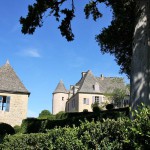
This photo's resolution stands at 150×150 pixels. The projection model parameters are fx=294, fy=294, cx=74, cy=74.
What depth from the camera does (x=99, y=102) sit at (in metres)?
60.8

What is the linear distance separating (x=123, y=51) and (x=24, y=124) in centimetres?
1502

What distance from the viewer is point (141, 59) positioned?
9.91 metres

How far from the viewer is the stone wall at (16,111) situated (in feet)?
118

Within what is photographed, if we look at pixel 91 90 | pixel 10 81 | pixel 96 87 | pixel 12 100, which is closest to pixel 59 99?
pixel 91 90

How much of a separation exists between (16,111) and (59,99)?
3775cm

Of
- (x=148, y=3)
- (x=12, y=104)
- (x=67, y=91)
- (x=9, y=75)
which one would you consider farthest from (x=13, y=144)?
(x=67, y=91)

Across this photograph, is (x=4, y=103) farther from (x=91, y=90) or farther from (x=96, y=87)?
(x=96, y=87)

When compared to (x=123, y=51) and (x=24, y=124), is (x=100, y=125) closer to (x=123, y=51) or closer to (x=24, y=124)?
(x=123, y=51)

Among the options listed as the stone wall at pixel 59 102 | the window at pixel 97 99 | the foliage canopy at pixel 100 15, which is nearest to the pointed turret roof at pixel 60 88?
the stone wall at pixel 59 102

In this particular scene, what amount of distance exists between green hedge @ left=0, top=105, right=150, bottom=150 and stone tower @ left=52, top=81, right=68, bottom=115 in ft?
213

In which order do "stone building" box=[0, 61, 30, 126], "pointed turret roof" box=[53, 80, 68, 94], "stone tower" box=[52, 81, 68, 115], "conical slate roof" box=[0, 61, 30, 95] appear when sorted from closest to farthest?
1. "stone building" box=[0, 61, 30, 126]
2. "conical slate roof" box=[0, 61, 30, 95]
3. "stone tower" box=[52, 81, 68, 115]
4. "pointed turret roof" box=[53, 80, 68, 94]

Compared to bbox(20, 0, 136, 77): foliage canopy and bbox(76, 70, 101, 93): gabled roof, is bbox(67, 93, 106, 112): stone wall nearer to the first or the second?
bbox(76, 70, 101, 93): gabled roof

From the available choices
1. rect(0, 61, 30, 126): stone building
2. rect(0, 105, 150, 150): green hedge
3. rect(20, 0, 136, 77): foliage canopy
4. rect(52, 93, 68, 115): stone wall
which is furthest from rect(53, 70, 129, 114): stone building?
rect(0, 105, 150, 150): green hedge

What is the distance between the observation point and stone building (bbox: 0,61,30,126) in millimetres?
36000
